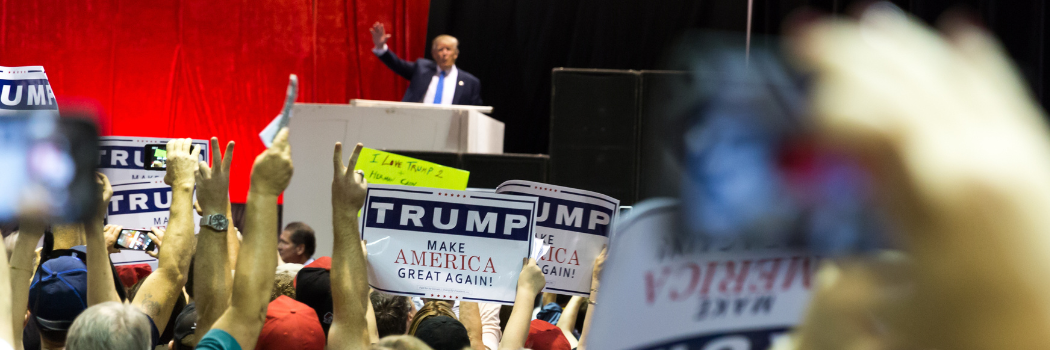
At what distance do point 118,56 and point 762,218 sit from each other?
9204 millimetres

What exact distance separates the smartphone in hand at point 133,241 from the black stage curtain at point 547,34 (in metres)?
5.54

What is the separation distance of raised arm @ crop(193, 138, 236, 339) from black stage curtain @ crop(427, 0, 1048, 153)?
646cm

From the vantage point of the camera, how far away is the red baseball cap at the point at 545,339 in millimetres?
2641

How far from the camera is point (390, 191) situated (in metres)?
2.93

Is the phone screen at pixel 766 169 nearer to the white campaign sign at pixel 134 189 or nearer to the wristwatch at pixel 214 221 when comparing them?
the wristwatch at pixel 214 221

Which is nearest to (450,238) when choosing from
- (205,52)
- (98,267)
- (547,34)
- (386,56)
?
(98,267)

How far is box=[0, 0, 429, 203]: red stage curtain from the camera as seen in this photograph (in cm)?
874

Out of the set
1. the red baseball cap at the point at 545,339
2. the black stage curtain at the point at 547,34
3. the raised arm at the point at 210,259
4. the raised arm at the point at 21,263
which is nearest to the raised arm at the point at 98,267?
the raised arm at the point at 21,263

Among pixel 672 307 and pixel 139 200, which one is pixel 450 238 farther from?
pixel 672 307

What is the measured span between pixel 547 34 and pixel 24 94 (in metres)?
5.60

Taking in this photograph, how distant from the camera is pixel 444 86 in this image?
7441 mm

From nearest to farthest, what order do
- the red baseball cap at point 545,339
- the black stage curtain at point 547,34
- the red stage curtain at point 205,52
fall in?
the red baseball cap at point 545,339, the black stage curtain at point 547,34, the red stage curtain at point 205,52

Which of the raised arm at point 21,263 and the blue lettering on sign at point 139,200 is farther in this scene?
the blue lettering on sign at point 139,200

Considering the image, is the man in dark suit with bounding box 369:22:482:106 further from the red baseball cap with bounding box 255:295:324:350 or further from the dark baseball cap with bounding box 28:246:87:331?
the red baseball cap with bounding box 255:295:324:350
